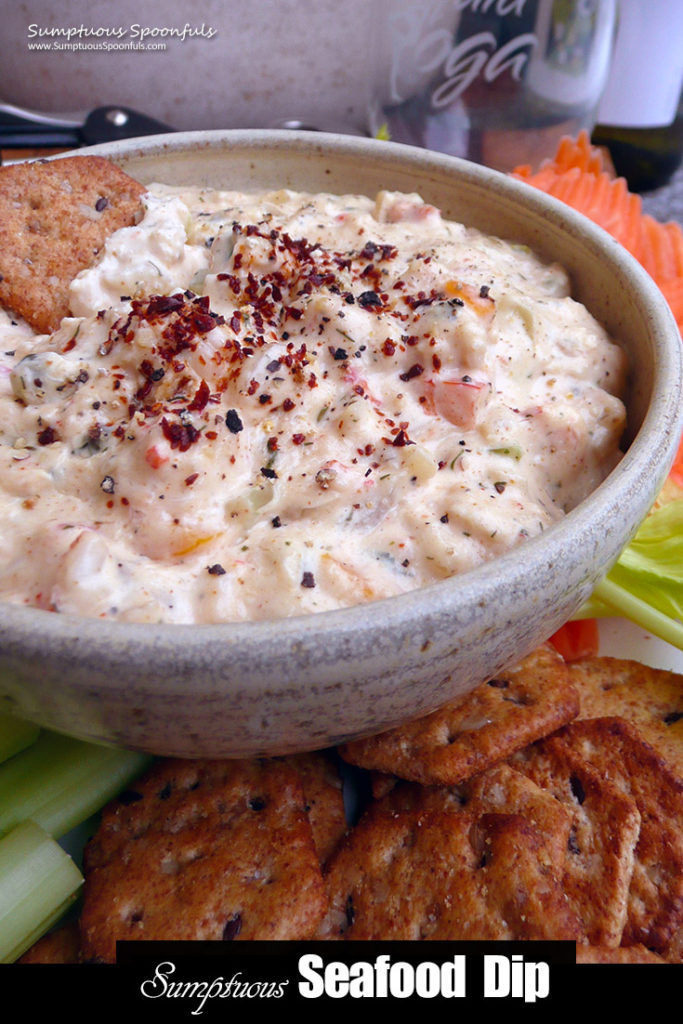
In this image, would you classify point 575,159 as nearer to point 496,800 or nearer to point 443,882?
point 496,800

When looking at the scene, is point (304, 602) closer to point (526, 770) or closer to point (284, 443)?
point (284, 443)

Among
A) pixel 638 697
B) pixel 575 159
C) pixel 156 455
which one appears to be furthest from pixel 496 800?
pixel 575 159

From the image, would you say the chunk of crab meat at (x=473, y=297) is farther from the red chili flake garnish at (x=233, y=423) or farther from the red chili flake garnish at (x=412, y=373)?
the red chili flake garnish at (x=233, y=423)

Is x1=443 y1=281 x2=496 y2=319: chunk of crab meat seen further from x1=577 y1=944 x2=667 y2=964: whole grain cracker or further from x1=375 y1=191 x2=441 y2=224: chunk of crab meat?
x1=577 y1=944 x2=667 y2=964: whole grain cracker

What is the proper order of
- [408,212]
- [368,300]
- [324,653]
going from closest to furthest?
[324,653], [368,300], [408,212]

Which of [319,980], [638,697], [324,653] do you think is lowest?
[319,980]

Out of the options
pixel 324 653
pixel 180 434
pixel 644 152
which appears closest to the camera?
pixel 324 653

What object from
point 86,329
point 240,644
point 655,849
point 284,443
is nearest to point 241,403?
point 284,443

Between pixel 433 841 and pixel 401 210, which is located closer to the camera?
pixel 433 841

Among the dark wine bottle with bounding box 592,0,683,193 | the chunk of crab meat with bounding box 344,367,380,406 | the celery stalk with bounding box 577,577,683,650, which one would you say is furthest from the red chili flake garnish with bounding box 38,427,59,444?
the dark wine bottle with bounding box 592,0,683,193
